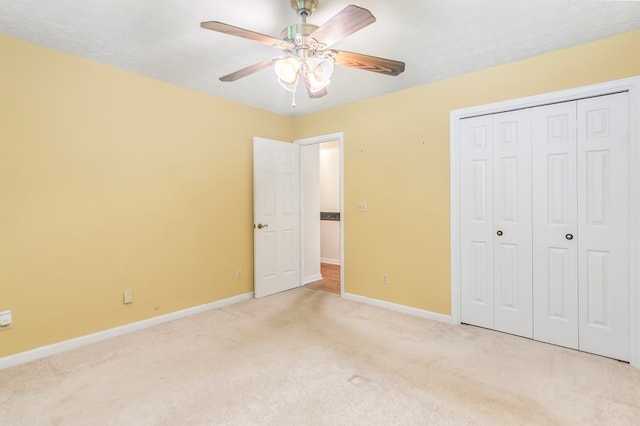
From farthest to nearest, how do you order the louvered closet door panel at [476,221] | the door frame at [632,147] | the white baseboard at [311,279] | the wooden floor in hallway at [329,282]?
the white baseboard at [311,279], the wooden floor in hallway at [329,282], the louvered closet door panel at [476,221], the door frame at [632,147]

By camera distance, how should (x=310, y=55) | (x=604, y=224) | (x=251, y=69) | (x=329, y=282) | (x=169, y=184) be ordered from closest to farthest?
(x=310, y=55) → (x=251, y=69) → (x=604, y=224) → (x=169, y=184) → (x=329, y=282)

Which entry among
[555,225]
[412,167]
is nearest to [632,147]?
[555,225]

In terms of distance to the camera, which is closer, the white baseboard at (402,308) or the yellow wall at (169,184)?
the yellow wall at (169,184)

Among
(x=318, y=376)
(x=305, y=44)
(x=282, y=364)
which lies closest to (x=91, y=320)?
(x=282, y=364)

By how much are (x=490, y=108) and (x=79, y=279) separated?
3.98 metres

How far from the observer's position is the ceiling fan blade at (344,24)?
1494 millimetres

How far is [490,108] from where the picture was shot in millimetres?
2918

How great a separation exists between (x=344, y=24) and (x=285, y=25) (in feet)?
2.48

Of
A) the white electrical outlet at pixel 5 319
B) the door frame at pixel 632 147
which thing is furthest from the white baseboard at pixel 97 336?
the door frame at pixel 632 147

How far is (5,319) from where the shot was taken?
2.34m

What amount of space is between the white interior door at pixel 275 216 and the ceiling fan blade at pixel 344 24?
241cm

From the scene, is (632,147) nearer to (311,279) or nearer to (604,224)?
(604,224)

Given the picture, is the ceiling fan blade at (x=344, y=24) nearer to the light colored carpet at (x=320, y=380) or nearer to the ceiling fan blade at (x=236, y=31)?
the ceiling fan blade at (x=236, y=31)

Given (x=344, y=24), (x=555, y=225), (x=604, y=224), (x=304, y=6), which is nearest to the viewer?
(x=344, y=24)
